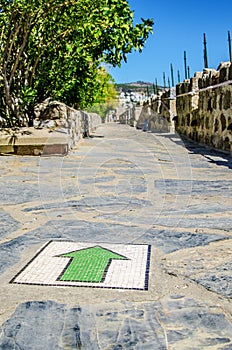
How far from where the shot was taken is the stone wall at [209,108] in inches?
340

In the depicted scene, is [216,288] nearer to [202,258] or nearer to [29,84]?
[202,258]

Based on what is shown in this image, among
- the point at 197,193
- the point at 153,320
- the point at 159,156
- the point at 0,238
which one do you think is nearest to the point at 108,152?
the point at 159,156

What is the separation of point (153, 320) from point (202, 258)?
0.84 meters

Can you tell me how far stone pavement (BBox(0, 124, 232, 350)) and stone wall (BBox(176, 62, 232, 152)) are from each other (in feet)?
12.2

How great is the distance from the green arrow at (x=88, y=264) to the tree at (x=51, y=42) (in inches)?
227

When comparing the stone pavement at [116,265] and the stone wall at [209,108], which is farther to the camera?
the stone wall at [209,108]

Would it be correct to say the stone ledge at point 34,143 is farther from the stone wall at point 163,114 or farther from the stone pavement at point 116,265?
the stone wall at point 163,114

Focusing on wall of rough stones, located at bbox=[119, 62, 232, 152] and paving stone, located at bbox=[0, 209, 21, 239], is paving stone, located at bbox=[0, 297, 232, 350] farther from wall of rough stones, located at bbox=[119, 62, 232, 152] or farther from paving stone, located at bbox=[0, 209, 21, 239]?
wall of rough stones, located at bbox=[119, 62, 232, 152]

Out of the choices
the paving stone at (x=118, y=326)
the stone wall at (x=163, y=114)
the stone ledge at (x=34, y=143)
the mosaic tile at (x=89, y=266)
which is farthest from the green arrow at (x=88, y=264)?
the stone wall at (x=163, y=114)

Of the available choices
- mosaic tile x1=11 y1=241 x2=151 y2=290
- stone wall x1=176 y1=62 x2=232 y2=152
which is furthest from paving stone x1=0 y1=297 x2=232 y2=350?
stone wall x1=176 y1=62 x2=232 y2=152

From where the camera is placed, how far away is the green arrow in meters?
2.43

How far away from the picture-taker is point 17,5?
295 inches

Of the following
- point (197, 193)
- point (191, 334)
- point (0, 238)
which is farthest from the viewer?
point (197, 193)

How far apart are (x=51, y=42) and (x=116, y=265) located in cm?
713
